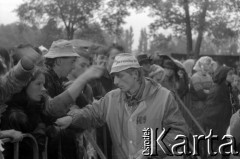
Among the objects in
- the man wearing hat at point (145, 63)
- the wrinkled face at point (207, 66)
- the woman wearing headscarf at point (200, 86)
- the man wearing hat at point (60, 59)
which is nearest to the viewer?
the man wearing hat at point (60, 59)

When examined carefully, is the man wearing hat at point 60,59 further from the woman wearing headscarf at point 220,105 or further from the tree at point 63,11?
the tree at point 63,11

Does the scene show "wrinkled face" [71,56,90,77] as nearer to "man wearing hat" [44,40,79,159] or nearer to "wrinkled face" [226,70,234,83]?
"man wearing hat" [44,40,79,159]

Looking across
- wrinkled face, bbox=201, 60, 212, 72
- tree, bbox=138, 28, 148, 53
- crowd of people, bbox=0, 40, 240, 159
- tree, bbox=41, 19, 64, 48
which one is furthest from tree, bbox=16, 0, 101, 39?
crowd of people, bbox=0, 40, 240, 159

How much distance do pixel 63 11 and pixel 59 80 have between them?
31997 millimetres

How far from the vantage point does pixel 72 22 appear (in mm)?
35438

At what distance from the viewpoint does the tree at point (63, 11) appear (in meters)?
35.5

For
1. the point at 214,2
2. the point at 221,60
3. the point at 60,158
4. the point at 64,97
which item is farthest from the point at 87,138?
the point at 214,2

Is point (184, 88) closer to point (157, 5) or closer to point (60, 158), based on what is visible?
point (60, 158)

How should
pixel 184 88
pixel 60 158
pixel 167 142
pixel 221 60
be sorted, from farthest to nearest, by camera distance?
pixel 221 60 → pixel 184 88 → pixel 60 158 → pixel 167 142

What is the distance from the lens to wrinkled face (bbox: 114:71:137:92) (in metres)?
3.74

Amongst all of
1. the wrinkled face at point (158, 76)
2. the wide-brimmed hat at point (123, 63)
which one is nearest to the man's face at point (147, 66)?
the wrinkled face at point (158, 76)

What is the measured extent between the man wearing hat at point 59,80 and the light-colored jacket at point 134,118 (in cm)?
29

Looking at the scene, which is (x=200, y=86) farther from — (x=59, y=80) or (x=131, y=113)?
(x=131, y=113)

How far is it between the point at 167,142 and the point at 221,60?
22764 millimetres
